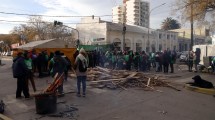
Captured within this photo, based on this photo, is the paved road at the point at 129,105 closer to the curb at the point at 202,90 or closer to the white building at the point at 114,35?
the curb at the point at 202,90

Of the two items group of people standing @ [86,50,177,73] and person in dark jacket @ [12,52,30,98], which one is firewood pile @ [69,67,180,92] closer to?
person in dark jacket @ [12,52,30,98]

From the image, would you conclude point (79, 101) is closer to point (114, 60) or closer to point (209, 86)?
point (209, 86)

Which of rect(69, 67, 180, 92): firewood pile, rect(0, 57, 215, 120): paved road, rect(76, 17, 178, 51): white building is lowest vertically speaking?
rect(0, 57, 215, 120): paved road

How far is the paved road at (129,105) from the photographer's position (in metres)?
8.62

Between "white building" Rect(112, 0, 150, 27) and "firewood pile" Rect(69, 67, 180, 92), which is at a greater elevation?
"white building" Rect(112, 0, 150, 27)

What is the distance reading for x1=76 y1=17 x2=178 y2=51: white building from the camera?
56.2m

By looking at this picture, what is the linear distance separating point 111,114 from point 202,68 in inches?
671

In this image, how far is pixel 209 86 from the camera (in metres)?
13.8

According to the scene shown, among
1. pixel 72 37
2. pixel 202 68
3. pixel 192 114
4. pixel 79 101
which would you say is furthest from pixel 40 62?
pixel 72 37

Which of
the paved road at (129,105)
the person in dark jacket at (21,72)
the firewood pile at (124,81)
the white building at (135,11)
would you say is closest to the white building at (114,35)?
the firewood pile at (124,81)

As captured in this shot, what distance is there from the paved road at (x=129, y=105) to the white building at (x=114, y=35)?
125ft

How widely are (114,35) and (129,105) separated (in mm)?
47235

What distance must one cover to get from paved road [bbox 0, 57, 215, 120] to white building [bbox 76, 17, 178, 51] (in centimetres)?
3806

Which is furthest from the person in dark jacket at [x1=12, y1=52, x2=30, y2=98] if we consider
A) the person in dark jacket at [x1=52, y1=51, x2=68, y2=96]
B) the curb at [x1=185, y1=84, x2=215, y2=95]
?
the curb at [x1=185, y1=84, x2=215, y2=95]
